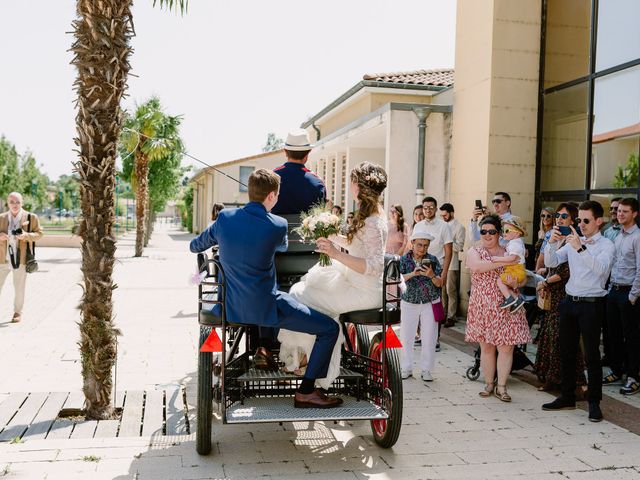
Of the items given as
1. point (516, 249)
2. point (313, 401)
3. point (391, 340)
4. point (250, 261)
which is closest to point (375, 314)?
point (391, 340)

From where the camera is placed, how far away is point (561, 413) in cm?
609

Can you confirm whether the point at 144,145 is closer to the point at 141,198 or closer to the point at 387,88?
the point at 141,198

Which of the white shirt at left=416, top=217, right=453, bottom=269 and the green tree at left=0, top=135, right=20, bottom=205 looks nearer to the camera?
the white shirt at left=416, top=217, right=453, bottom=269

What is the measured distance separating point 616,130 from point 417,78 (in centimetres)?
983

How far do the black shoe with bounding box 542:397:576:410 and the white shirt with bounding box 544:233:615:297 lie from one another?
1049mm

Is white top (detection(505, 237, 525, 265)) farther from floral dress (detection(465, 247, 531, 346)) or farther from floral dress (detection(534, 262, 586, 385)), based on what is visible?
floral dress (detection(534, 262, 586, 385))

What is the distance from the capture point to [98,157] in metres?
5.69

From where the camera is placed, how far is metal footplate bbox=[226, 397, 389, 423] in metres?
4.43

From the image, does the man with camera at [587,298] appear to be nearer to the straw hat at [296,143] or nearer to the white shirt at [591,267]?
the white shirt at [591,267]

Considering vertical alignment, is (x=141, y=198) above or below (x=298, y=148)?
below

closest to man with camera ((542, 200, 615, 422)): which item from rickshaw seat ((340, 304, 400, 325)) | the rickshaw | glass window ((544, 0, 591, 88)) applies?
the rickshaw

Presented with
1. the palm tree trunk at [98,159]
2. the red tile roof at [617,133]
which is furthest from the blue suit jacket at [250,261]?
the red tile roof at [617,133]

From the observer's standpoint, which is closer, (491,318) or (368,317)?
(368,317)

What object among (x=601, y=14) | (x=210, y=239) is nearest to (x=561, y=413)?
(x=210, y=239)
